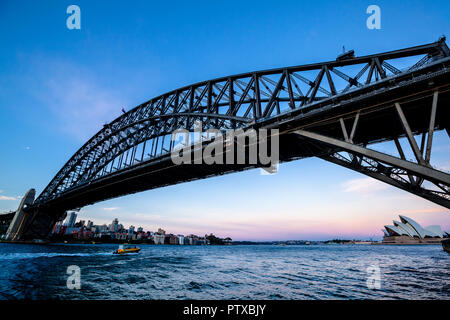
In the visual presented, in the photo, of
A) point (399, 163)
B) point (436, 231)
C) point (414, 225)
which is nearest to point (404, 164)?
point (399, 163)

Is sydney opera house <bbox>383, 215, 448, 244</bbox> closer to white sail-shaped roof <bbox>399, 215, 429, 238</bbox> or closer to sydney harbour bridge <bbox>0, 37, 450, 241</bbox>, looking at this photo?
white sail-shaped roof <bbox>399, 215, 429, 238</bbox>

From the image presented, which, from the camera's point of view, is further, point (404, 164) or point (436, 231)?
point (436, 231)

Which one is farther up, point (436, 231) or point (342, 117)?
point (342, 117)

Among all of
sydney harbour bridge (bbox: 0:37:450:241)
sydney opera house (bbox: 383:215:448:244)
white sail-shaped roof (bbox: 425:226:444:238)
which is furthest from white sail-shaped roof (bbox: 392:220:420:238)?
sydney harbour bridge (bbox: 0:37:450:241)

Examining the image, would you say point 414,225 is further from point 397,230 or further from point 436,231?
point 436,231

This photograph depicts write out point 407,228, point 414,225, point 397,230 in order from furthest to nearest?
point 397,230 → point 407,228 → point 414,225

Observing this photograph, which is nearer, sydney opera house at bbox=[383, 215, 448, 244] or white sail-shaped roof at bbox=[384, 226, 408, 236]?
sydney opera house at bbox=[383, 215, 448, 244]

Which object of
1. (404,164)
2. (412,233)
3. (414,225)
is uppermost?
(404,164)

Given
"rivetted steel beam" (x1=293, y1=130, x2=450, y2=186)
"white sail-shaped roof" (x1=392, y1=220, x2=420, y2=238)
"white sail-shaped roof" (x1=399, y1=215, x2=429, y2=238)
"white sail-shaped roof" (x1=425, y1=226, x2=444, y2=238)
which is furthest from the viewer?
"white sail-shaped roof" (x1=425, y1=226, x2=444, y2=238)

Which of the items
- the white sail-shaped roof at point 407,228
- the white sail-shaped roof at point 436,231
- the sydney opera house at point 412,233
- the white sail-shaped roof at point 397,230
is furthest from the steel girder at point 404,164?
the white sail-shaped roof at point 436,231

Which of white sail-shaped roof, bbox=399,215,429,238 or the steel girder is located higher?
the steel girder
